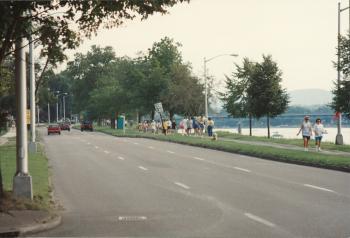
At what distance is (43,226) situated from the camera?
374 inches

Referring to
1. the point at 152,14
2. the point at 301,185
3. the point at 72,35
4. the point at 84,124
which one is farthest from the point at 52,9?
the point at 84,124

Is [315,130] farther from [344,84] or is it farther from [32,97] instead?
[32,97]

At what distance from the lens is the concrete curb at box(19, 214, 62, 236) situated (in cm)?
908

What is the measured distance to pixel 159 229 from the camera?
9.49 m

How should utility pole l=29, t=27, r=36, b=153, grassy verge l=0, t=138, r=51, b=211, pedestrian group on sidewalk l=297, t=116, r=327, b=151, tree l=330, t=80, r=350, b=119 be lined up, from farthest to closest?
tree l=330, t=80, r=350, b=119, pedestrian group on sidewalk l=297, t=116, r=327, b=151, utility pole l=29, t=27, r=36, b=153, grassy verge l=0, t=138, r=51, b=211

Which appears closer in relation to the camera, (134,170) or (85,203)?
(85,203)

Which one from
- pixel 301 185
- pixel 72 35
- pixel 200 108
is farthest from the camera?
pixel 200 108

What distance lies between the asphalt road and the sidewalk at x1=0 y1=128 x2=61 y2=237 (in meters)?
0.18

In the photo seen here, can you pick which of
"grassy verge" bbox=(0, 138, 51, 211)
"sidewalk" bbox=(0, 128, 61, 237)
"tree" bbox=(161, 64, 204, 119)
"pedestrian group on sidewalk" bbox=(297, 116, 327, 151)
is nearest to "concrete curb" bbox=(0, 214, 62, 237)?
"sidewalk" bbox=(0, 128, 61, 237)

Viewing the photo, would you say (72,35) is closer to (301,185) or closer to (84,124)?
(301,185)

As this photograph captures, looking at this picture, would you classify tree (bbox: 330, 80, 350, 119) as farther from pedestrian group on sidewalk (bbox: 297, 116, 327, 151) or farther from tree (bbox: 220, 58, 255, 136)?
tree (bbox: 220, 58, 255, 136)

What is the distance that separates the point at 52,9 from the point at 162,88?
65.4m

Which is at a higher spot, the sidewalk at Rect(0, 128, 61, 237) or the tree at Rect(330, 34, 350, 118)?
the tree at Rect(330, 34, 350, 118)

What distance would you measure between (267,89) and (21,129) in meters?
36.2
